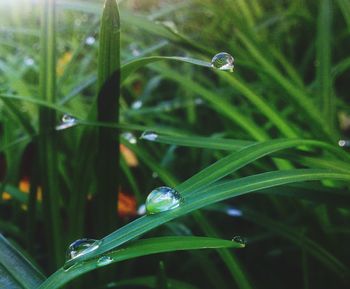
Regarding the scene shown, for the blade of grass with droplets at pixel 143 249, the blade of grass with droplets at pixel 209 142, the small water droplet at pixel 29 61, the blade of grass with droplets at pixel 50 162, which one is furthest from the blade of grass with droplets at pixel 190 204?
the small water droplet at pixel 29 61

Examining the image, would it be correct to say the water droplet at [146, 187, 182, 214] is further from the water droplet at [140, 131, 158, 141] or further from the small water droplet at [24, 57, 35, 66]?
the small water droplet at [24, 57, 35, 66]

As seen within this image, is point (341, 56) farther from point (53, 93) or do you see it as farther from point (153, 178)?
point (53, 93)

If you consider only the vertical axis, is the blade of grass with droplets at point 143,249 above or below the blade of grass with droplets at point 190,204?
below

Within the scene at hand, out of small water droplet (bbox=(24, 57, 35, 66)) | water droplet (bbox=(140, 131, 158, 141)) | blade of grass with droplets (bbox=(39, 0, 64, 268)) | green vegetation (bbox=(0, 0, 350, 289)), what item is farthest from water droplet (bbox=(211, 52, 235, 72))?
small water droplet (bbox=(24, 57, 35, 66))

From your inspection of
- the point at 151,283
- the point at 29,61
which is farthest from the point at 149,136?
A: the point at 29,61

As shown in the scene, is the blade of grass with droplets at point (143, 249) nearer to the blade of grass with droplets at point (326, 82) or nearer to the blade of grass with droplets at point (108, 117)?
the blade of grass with droplets at point (108, 117)

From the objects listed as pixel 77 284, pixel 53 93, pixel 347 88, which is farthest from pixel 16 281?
pixel 347 88
